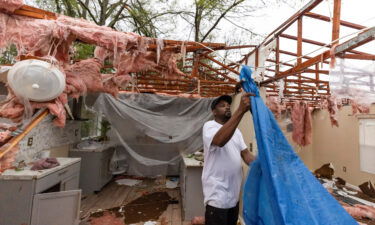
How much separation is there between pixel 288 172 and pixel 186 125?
293 centimetres

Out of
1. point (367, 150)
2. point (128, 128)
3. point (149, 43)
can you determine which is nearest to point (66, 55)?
point (149, 43)

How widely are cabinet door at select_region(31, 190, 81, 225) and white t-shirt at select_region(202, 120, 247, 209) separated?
188 centimetres

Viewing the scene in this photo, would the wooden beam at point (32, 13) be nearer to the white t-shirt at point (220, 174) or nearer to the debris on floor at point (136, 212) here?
the white t-shirt at point (220, 174)

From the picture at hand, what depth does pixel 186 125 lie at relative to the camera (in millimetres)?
4020

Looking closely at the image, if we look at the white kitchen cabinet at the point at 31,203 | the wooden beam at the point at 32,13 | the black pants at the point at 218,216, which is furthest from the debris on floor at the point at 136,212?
the wooden beam at the point at 32,13

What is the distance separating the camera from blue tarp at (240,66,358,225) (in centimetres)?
103

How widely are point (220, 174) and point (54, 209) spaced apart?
7.36 ft

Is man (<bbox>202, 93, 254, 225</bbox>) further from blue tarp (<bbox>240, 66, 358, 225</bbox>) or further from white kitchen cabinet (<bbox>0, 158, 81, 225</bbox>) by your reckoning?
white kitchen cabinet (<bbox>0, 158, 81, 225</bbox>)

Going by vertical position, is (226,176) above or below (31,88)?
below

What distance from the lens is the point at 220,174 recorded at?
154 cm

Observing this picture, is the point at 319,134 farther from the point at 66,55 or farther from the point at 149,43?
the point at 66,55

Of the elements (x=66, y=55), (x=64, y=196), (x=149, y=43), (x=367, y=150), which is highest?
(x=149, y=43)

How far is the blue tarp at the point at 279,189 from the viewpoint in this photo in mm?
1030

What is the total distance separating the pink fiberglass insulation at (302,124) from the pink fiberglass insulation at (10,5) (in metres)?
5.23
